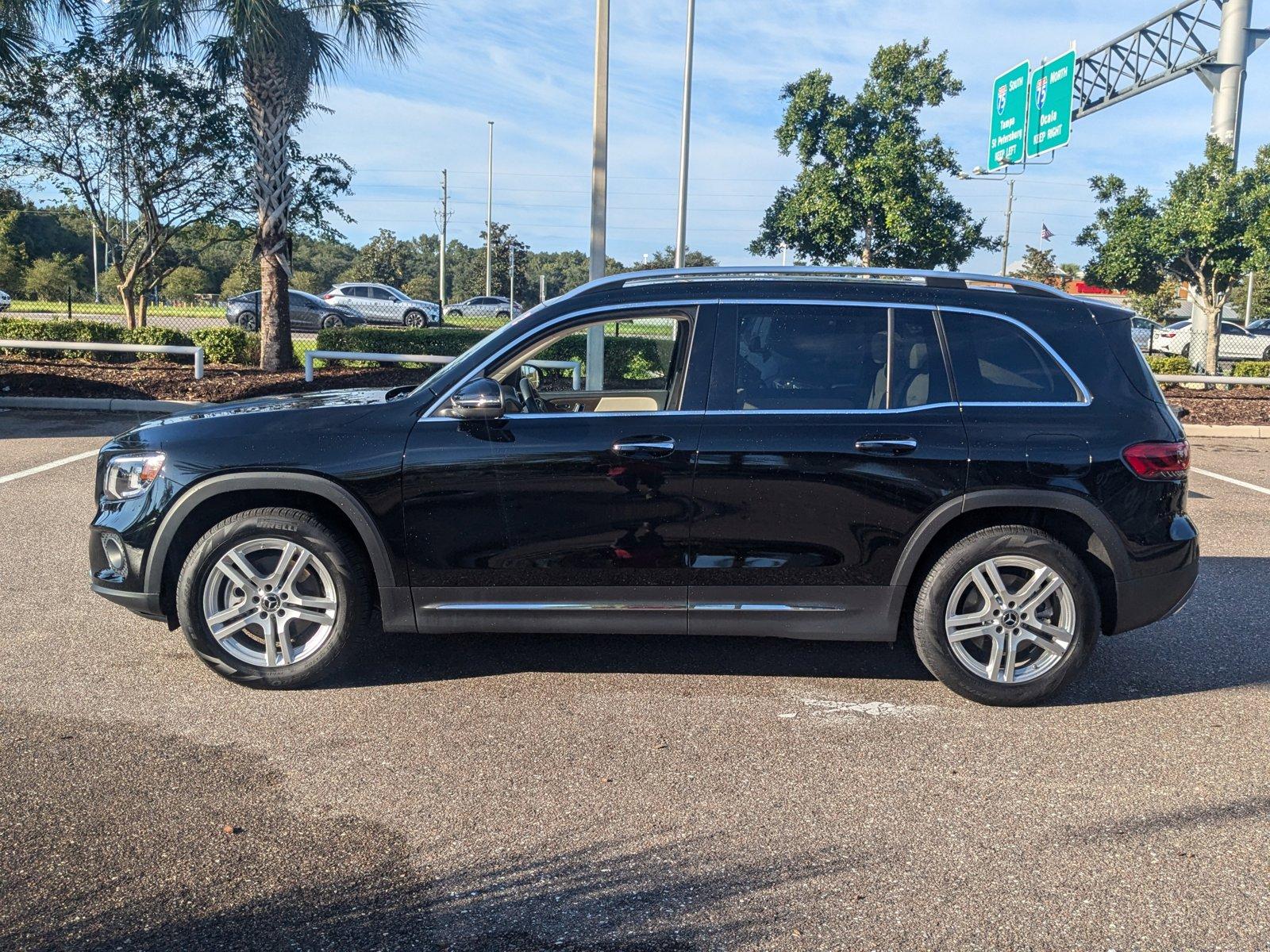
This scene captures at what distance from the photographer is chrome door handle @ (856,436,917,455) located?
462 cm

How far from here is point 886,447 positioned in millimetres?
4617

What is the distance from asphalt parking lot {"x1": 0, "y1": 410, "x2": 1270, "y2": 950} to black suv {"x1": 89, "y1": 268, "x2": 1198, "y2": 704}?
355 millimetres

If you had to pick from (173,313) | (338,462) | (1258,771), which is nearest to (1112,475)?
(1258,771)

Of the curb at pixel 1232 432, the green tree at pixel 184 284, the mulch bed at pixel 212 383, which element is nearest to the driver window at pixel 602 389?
the mulch bed at pixel 212 383

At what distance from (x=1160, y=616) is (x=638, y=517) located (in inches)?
92.7

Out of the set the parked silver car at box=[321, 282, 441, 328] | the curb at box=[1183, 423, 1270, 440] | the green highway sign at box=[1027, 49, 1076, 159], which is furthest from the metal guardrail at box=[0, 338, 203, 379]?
the parked silver car at box=[321, 282, 441, 328]

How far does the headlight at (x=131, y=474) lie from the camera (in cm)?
471

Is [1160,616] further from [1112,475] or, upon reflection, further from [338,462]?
[338,462]

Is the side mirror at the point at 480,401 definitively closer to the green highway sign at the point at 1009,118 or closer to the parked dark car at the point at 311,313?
the green highway sign at the point at 1009,118

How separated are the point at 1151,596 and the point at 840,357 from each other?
66.9 inches

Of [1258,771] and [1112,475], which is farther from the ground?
[1112,475]

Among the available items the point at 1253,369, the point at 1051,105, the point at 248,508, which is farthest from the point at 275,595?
the point at 1051,105

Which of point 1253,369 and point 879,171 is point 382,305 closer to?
point 879,171

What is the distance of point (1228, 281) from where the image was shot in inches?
840
